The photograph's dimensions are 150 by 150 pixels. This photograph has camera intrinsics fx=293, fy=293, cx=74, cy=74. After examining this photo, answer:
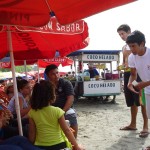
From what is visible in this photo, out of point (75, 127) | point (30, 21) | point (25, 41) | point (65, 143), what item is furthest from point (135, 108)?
point (30, 21)

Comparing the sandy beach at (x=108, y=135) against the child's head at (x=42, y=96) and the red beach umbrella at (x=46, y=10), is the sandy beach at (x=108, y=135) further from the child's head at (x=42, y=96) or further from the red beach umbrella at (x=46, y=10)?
the red beach umbrella at (x=46, y=10)

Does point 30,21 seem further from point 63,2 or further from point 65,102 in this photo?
point 65,102

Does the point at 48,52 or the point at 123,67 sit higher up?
the point at 48,52

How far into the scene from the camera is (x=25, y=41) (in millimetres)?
5379

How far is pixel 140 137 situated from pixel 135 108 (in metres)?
0.72

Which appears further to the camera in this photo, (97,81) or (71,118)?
(97,81)

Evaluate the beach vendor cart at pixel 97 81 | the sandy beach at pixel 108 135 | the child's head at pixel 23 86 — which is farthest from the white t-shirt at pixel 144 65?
the beach vendor cart at pixel 97 81

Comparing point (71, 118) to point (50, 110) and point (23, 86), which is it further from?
point (50, 110)

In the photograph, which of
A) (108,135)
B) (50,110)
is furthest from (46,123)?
(108,135)

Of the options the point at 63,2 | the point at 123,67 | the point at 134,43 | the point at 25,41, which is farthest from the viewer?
the point at 123,67

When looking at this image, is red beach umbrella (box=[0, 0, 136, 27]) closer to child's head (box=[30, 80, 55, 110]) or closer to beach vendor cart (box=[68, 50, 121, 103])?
child's head (box=[30, 80, 55, 110])

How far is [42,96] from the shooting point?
3367 millimetres

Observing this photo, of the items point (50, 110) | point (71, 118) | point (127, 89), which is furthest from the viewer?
point (127, 89)

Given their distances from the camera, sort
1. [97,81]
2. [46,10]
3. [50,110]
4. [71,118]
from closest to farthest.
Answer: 1. [46,10]
2. [50,110]
3. [71,118]
4. [97,81]
